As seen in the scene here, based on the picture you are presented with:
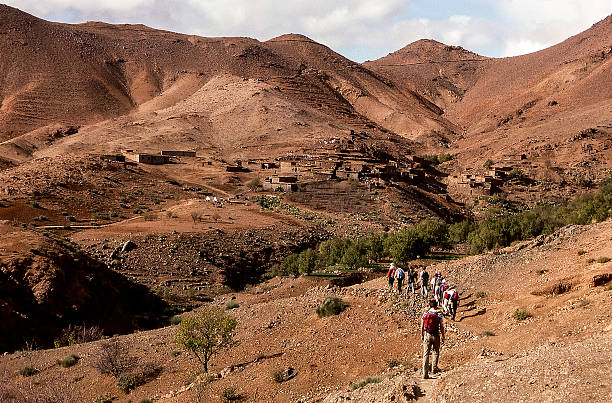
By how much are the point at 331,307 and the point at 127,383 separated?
5.28m

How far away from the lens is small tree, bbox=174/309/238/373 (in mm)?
12383

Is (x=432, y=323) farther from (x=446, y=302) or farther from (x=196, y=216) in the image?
(x=196, y=216)

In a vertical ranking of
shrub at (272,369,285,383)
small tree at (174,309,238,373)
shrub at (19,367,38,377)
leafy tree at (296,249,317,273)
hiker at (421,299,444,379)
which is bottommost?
shrub at (19,367,38,377)

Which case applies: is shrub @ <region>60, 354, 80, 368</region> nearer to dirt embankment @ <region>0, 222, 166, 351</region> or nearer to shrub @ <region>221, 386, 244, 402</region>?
dirt embankment @ <region>0, 222, 166, 351</region>

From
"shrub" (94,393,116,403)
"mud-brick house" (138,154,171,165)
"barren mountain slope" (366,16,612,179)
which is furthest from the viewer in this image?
"barren mountain slope" (366,16,612,179)

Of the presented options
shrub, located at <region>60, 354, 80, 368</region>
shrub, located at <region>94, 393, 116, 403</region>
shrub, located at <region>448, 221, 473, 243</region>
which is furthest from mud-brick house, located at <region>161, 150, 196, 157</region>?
shrub, located at <region>94, 393, 116, 403</region>

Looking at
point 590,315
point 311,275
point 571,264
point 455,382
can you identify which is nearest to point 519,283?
point 571,264

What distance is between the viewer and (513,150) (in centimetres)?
7150

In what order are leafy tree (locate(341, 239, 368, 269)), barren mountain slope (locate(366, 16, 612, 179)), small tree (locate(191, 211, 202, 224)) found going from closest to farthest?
leafy tree (locate(341, 239, 368, 269)) → small tree (locate(191, 211, 202, 224)) → barren mountain slope (locate(366, 16, 612, 179))

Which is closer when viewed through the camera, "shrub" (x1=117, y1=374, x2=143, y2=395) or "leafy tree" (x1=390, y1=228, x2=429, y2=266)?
"shrub" (x1=117, y1=374, x2=143, y2=395)

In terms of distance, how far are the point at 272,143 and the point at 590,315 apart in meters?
66.6

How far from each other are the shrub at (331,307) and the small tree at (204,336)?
230 centimetres

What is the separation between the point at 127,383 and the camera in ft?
40.8

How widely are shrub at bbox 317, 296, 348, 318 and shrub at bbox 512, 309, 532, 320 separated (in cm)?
405
